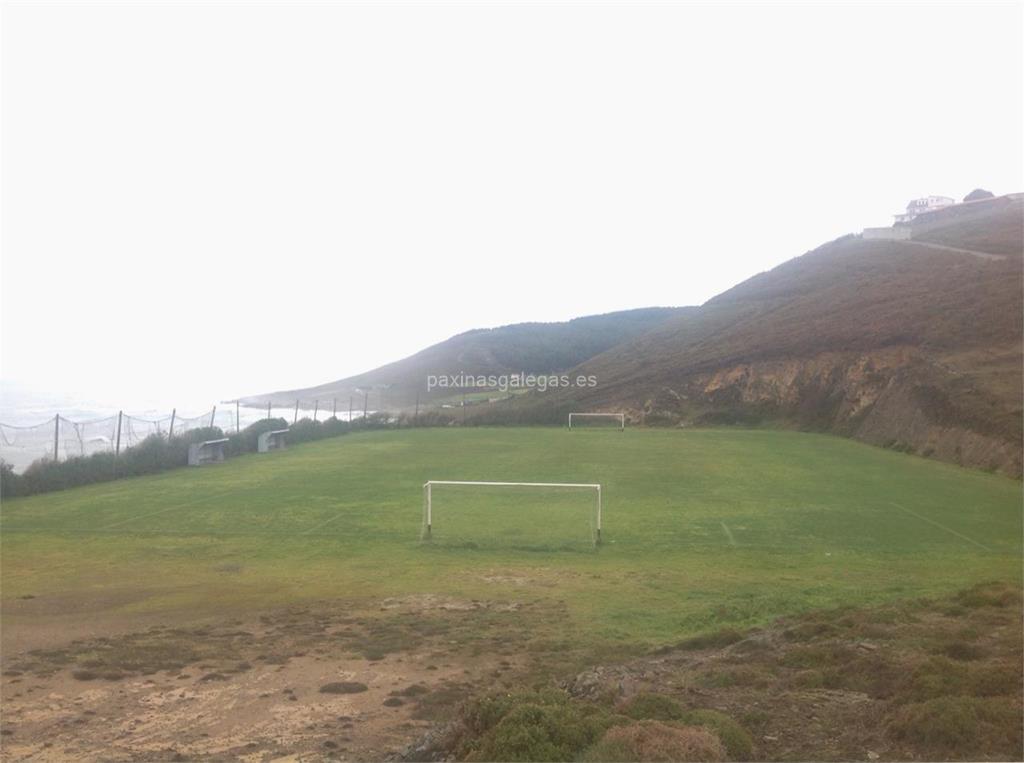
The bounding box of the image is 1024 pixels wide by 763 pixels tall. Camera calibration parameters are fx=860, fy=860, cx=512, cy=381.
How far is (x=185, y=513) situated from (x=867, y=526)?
42.6ft

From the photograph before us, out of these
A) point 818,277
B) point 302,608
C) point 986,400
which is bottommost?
point 302,608

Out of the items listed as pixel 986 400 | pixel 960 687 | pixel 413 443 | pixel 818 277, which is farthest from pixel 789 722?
pixel 818 277

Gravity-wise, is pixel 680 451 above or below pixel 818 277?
below

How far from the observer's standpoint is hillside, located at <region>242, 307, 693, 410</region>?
84.9 metres

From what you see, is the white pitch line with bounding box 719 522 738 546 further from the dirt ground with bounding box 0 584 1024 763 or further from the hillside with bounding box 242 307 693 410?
the hillside with bounding box 242 307 693 410

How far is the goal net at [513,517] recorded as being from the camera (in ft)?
45.8

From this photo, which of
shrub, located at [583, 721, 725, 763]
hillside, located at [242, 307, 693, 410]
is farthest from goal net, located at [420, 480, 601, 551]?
hillside, located at [242, 307, 693, 410]

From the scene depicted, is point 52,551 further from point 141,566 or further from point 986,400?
point 986,400

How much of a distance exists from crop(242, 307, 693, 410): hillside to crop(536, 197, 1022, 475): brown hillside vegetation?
2048cm

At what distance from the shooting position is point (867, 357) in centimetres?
4238

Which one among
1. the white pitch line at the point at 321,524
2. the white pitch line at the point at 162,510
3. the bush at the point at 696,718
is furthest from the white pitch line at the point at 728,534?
the white pitch line at the point at 162,510

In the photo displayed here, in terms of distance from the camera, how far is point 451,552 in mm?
13188

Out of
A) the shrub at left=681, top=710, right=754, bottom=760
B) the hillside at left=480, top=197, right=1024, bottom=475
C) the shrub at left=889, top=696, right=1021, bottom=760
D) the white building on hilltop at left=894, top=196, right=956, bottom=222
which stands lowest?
the shrub at left=681, top=710, right=754, bottom=760

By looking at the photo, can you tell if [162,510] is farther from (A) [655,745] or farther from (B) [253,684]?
(A) [655,745]
